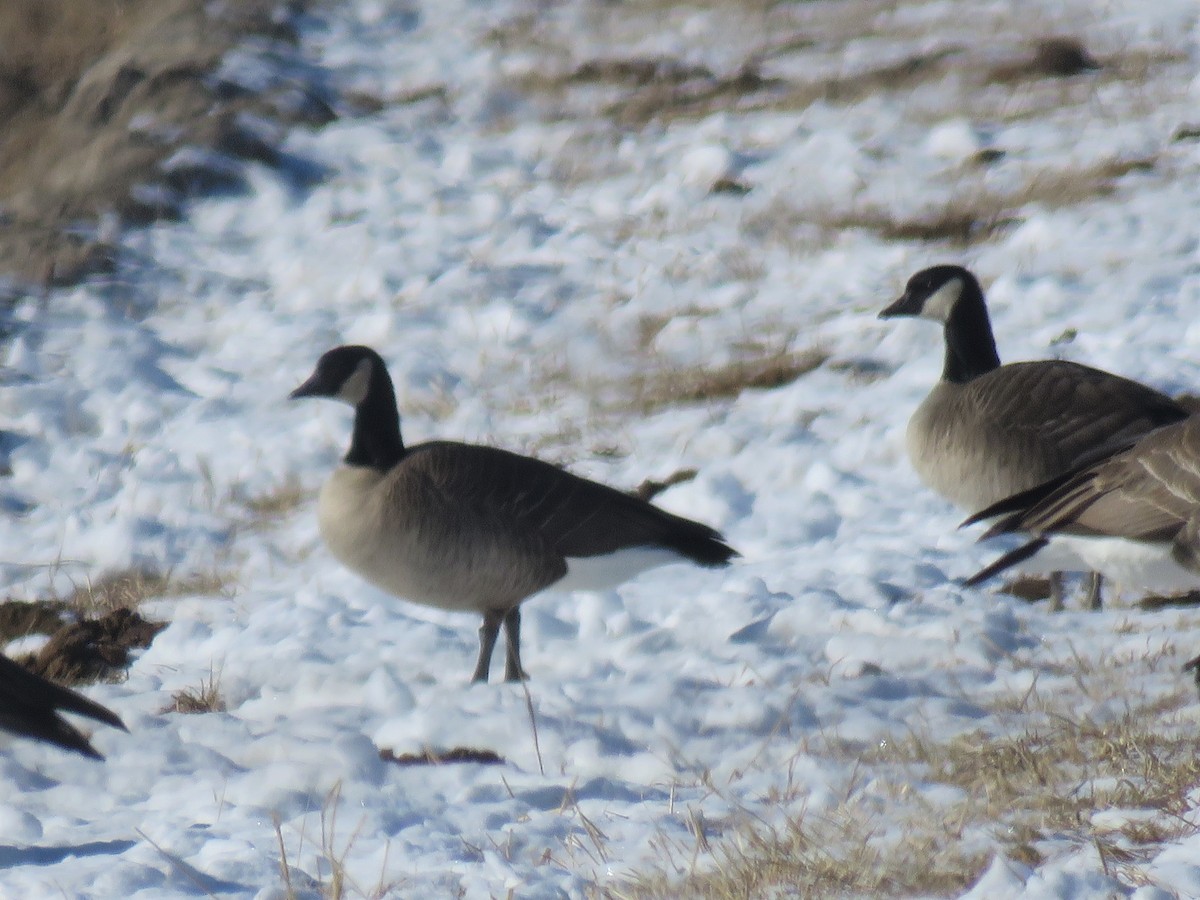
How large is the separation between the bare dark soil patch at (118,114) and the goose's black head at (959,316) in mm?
7132

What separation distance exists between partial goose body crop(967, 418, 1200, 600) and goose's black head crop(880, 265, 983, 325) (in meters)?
2.50

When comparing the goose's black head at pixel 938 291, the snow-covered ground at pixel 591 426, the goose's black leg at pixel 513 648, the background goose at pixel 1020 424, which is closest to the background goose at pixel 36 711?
A: the snow-covered ground at pixel 591 426

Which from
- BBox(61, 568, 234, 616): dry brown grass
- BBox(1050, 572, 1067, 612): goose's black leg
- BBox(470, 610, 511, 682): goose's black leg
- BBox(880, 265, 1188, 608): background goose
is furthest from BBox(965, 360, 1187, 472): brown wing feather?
BBox(61, 568, 234, 616): dry brown grass

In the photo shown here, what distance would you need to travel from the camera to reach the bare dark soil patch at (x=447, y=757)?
4.84 meters

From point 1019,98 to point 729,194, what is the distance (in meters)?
2.90

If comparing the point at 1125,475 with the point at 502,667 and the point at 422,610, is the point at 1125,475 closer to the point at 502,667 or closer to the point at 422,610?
the point at 502,667

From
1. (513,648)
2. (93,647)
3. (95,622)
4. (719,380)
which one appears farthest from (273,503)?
(513,648)

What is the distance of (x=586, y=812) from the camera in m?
4.24

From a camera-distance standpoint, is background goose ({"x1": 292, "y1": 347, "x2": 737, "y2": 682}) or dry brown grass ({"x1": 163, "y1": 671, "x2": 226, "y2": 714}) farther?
background goose ({"x1": 292, "y1": 347, "x2": 737, "y2": 682})

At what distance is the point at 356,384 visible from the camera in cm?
693

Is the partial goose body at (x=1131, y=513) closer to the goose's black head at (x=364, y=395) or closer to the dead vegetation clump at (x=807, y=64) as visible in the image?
the goose's black head at (x=364, y=395)

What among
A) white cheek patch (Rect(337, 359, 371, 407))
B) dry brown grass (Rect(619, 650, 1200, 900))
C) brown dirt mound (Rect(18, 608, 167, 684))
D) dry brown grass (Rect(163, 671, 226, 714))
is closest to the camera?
dry brown grass (Rect(619, 650, 1200, 900))

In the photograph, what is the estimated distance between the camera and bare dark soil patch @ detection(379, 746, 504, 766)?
484 centimetres

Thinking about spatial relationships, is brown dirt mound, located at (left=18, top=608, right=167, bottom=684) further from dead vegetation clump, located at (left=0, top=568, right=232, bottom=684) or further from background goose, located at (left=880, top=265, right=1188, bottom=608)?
background goose, located at (left=880, top=265, right=1188, bottom=608)
